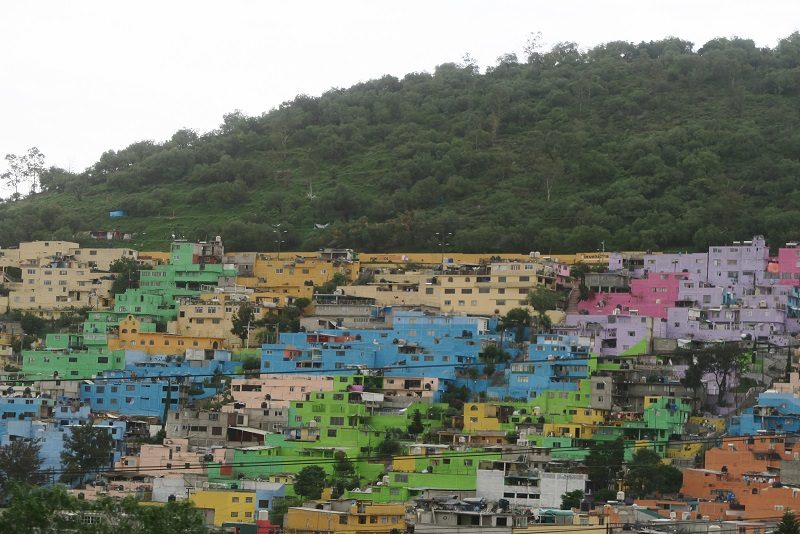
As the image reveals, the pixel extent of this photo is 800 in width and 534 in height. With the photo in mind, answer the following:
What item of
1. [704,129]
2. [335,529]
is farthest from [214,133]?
[335,529]

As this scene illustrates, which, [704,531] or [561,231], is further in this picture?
[561,231]

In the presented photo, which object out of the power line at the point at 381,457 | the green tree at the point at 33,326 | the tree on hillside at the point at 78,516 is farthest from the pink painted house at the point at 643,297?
the tree on hillside at the point at 78,516

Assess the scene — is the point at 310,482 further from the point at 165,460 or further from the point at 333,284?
the point at 333,284

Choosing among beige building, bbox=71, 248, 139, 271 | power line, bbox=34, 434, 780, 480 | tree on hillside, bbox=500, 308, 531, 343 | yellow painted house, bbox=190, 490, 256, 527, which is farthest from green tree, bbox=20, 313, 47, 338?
yellow painted house, bbox=190, 490, 256, 527

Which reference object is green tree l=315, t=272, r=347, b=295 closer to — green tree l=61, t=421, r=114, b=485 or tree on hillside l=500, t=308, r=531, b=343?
tree on hillside l=500, t=308, r=531, b=343

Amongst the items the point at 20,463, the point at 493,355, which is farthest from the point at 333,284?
the point at 20,463

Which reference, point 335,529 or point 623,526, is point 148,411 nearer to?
point 335,529
